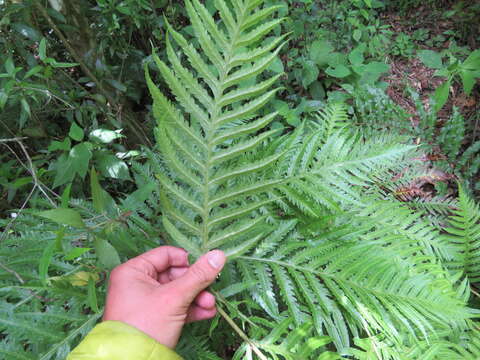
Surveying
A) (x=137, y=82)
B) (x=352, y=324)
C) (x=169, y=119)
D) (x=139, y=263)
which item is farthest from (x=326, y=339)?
(x=137, y=82)

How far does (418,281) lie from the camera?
3.60ft

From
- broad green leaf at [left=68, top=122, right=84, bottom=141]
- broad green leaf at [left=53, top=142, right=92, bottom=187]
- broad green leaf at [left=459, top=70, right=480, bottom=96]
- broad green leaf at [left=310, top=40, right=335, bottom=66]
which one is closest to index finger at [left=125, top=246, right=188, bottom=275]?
broad green leaf at [left=53, top=142, right=92, bottom=187]

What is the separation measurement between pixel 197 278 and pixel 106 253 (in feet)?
0.95

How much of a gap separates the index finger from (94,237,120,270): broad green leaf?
0.04 metres

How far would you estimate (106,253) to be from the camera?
101 cm

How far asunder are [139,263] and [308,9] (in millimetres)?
2617

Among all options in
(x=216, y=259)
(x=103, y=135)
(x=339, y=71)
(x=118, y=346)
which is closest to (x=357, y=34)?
(x=339, y=71)

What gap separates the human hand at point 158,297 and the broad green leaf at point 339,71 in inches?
74.4

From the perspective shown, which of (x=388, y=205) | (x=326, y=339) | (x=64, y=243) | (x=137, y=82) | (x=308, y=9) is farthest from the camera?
(x=308, y=9)

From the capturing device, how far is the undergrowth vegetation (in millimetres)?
986

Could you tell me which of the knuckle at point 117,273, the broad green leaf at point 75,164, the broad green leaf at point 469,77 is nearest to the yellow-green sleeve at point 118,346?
the knuckle at point 117,273

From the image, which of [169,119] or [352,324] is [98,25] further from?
[352,324]

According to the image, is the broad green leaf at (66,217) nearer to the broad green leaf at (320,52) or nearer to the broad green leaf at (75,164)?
the broad green leaf at (75,164)

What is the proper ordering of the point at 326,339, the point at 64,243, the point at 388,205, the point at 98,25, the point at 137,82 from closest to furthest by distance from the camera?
the point at 326,339 → the point at 64,243 → the point at 388,205 → the point at 98,25 → the point at 137,82
